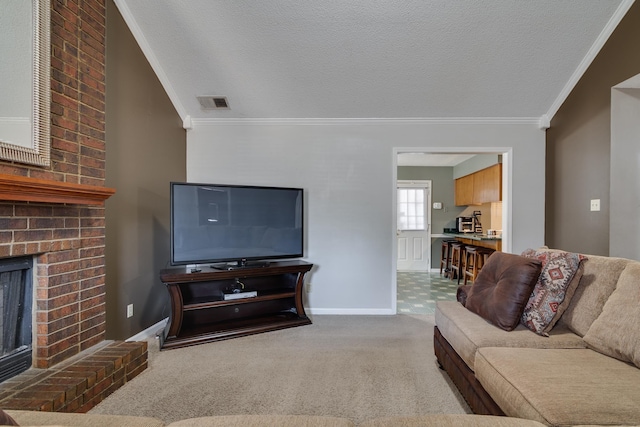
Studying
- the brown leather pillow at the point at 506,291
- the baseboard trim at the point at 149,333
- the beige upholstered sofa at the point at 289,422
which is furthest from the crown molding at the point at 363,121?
the beige upholstered sofa at the point at 289,422

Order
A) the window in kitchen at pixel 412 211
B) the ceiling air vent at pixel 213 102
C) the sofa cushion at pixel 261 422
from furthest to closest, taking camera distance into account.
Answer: the window in kitchen at pixel 412 211
the ceiling air vent at pixel 213 102
the sofa cushion at pixel 261 422

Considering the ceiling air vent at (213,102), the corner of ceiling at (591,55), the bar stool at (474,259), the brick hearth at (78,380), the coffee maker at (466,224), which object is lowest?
the brick hearth at (78,380)

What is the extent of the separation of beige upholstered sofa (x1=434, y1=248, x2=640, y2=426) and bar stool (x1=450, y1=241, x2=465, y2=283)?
388 cm

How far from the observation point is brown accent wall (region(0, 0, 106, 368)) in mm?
1862

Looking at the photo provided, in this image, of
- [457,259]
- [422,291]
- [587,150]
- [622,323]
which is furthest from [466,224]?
[622,323]

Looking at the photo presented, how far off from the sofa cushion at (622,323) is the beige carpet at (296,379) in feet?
2.58

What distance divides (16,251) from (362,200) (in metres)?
2.95

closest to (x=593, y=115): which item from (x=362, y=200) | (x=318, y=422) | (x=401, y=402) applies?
(x=362, y=200)

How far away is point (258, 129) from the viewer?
3.82 m

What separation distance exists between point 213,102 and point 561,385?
11.8 ft

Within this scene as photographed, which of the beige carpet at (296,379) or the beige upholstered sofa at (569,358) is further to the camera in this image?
the beige carpet at (296,379)

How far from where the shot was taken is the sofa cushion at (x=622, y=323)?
1450mm

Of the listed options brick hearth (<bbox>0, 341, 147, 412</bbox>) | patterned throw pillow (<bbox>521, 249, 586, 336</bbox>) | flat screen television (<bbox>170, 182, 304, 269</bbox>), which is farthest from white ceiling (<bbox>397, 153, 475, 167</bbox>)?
brick hearth (<bbox>0, 341, 147, 412</bbox>)

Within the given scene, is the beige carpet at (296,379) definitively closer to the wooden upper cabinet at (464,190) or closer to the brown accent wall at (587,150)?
the brown accent wall at (587,150)
